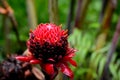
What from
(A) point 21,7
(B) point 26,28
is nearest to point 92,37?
(B) point 26,28

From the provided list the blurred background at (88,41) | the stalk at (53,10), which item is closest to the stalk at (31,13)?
the blurred background at (88,41)

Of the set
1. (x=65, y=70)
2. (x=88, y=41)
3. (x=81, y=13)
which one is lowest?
(x=65, y=70)

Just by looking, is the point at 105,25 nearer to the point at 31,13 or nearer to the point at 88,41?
the point at 88,41

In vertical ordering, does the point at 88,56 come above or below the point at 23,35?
below

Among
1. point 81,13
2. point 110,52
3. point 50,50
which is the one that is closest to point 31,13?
point 81,13

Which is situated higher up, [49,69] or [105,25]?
[105,25]

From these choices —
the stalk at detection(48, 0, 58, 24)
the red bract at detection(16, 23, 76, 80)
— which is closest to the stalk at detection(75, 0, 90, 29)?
the stalk at detection(48, 0, 58, 24)

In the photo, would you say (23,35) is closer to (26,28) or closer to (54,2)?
(26,28)

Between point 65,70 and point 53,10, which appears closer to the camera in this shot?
point 65,70

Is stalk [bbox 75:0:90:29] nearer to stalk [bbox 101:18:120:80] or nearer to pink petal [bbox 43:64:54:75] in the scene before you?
stalk [bbox 101:18:120:80]

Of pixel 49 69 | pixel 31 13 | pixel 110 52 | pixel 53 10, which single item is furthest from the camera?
pixel 31 13

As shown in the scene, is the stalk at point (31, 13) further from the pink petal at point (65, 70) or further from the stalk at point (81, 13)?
the pink petal at point (65, 70)
